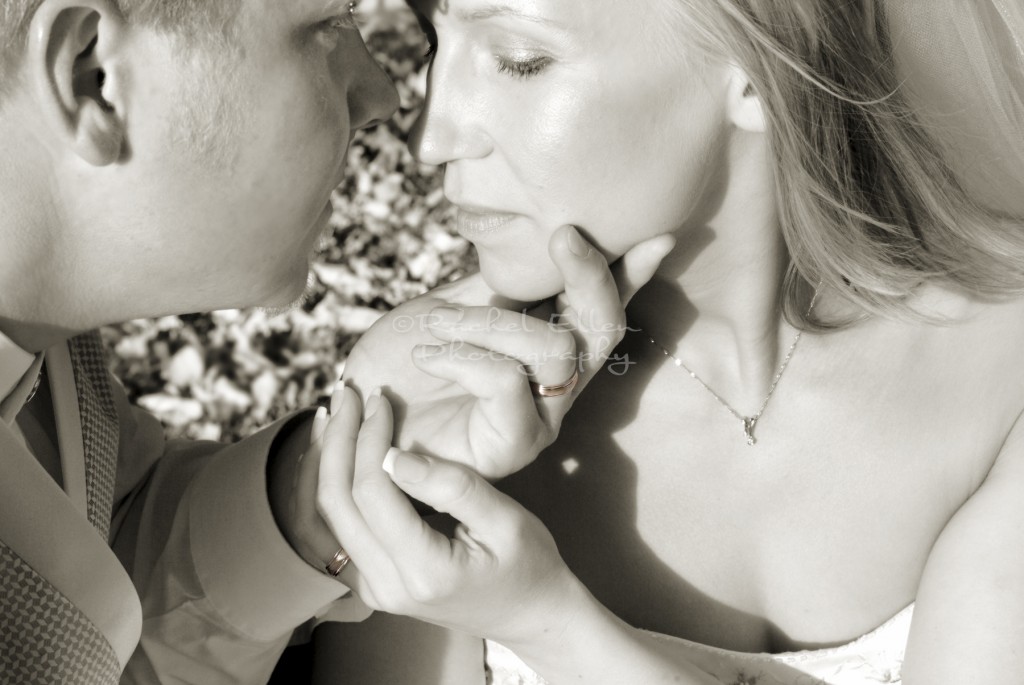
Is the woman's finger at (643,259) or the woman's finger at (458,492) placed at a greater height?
the woman's finger at (643,259)

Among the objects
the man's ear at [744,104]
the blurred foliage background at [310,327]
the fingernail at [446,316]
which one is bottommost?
the blurred foliage background at [310,327]

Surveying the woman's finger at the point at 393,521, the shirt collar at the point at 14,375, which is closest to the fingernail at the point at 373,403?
the woman's finger at the point at 393,521

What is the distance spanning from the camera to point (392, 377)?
2.56m

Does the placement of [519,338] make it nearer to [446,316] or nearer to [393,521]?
[446,316]

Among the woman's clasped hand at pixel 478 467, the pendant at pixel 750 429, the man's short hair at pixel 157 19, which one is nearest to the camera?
the man's short hair at pixel 157 19

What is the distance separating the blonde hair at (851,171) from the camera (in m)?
2.27

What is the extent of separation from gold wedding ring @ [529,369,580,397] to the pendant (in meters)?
0.68

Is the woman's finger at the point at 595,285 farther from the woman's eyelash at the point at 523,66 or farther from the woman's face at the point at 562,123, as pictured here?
the woman's eyelash at the point at 523,66

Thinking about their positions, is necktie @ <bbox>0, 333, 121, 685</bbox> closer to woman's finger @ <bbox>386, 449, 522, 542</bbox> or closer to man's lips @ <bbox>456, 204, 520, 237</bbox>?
woman's finger @ <bbox>386, 449, 522, 542</bbox>

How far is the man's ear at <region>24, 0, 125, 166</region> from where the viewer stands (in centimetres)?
187

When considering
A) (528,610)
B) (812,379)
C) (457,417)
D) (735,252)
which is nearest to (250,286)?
(457,417)

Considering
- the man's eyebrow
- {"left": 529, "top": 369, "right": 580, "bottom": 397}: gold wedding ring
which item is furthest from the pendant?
the man's eyebrow

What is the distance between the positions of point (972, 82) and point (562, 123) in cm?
110

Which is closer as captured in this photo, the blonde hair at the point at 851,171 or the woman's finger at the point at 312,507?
the blonde hair at the point at 851,171
